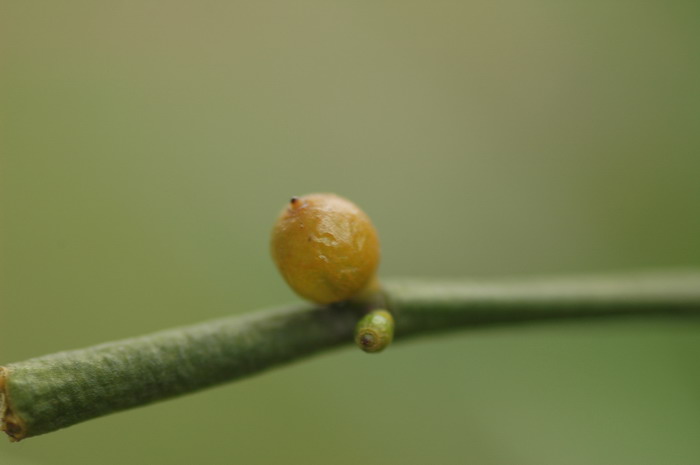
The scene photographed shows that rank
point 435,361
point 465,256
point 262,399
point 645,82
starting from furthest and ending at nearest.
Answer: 1. point 645,82
2. point 465,256
3. point 435,361
4. point 262,399

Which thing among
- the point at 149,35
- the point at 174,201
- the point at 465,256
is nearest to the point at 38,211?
the point at 174,201

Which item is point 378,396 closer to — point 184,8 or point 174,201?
point 174,201

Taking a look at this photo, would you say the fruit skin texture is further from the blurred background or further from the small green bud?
the blurred background

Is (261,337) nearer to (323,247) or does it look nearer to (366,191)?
(323,247)

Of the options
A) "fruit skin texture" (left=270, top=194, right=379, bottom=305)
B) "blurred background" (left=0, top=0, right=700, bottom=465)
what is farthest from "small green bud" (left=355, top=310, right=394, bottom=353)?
"blurred background" (left=0, top=0, right=700, bottom=465)

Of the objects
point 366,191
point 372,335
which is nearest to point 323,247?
point 372,335

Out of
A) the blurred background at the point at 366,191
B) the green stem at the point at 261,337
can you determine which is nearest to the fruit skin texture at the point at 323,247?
the green stem at the point at 261,337
